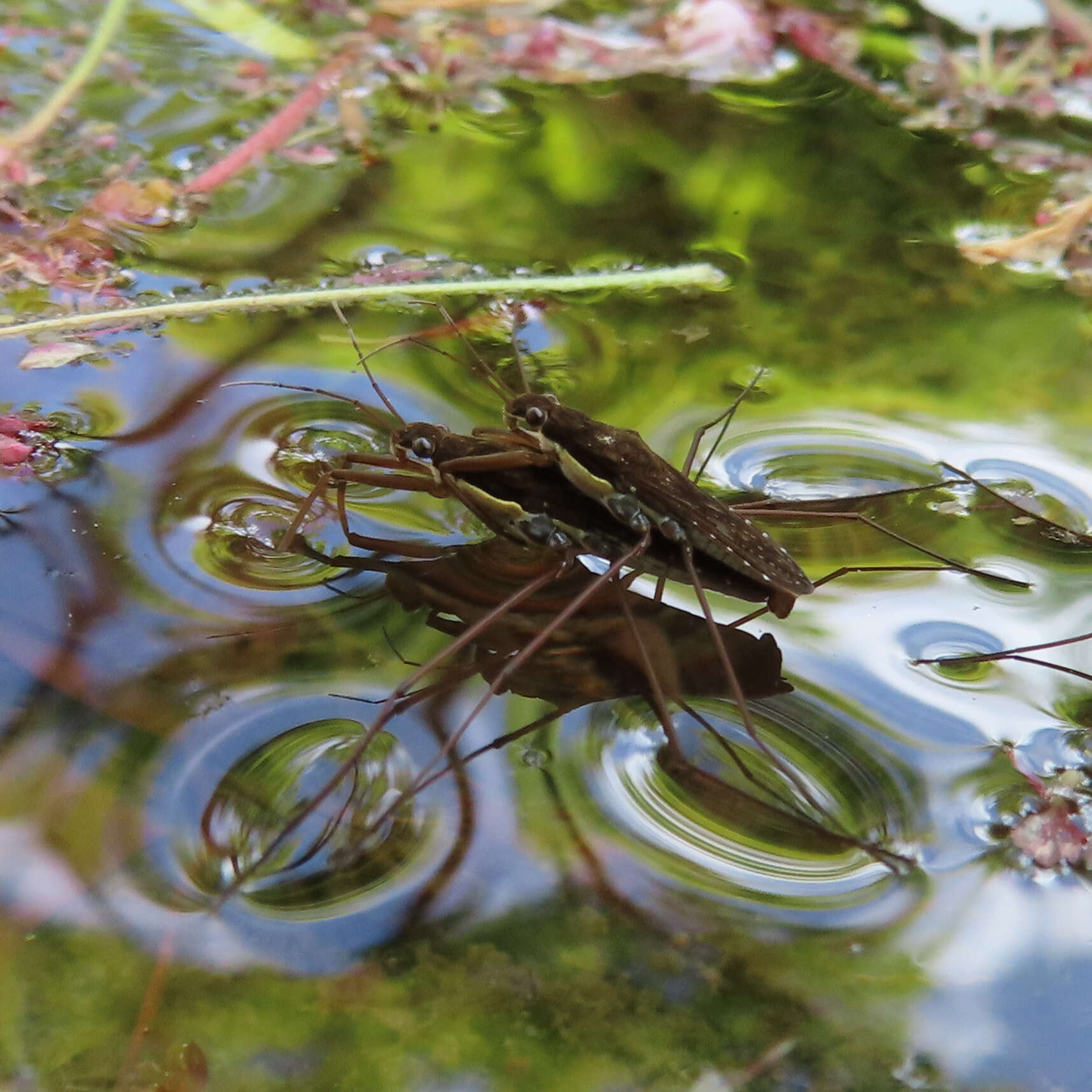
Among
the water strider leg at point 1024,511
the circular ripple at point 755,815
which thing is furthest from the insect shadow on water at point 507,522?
the water strider leg at point 1024,511

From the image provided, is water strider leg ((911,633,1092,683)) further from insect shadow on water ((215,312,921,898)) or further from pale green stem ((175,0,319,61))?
pale green stem ((175,0,319,61))

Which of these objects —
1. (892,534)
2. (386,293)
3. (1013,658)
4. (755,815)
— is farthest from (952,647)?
(386,293)

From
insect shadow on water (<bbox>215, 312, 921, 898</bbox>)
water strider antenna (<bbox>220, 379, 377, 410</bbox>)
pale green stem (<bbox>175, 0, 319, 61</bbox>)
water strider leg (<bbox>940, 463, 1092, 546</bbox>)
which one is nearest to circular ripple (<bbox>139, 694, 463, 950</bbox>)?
insect shadow on water (<bbox>215, 312, 921, 898</bbox>)

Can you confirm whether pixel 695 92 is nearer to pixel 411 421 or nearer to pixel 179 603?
pixel 411 421

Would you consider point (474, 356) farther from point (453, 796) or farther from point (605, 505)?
point (453, 796)

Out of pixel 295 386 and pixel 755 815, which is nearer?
pixel 755 815

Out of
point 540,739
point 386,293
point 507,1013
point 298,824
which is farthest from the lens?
point 386,293
